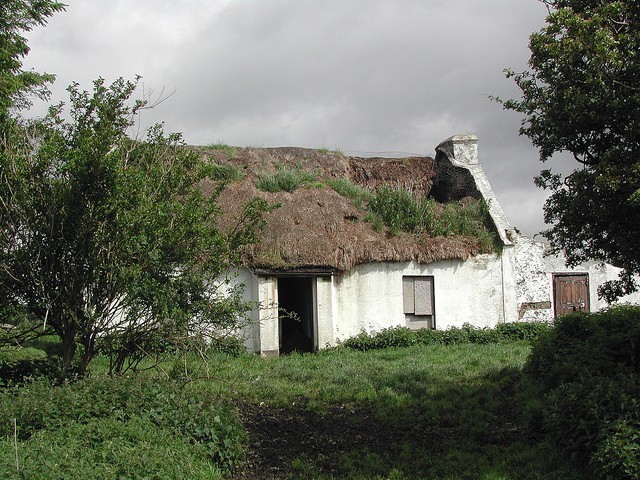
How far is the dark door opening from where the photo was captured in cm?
1662

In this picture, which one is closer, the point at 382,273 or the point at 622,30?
the point at 622,30

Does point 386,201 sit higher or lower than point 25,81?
lower

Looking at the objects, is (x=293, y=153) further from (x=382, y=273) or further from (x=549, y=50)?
(x=549, y=50)

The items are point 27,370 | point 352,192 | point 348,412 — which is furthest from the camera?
point 352,192

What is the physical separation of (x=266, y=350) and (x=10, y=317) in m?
7.83

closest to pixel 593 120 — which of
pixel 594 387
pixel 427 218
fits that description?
pixel 594 387

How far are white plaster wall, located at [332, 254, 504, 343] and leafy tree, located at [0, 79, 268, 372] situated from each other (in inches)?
310

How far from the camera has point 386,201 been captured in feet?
59.3

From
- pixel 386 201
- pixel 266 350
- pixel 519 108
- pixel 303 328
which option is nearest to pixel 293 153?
pixel 386 201

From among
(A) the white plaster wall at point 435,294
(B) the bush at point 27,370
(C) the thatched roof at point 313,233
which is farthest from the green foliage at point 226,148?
(B) the bush at point 27,370

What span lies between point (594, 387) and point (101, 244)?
609cm

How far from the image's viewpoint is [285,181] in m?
17.7

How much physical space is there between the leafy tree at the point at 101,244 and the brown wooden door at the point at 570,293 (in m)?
12.8

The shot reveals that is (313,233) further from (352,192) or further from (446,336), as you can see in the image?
(446,336)
